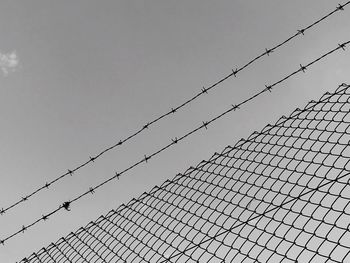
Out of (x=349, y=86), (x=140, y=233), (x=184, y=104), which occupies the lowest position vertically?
(x=140, y=233)

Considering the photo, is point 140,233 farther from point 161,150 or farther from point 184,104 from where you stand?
point 184,104

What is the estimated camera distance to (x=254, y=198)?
15.2ft

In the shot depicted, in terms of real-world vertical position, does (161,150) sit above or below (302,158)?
above

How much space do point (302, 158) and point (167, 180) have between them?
5.40ft

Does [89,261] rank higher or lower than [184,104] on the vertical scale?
lower

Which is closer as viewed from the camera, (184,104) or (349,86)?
(349,86)

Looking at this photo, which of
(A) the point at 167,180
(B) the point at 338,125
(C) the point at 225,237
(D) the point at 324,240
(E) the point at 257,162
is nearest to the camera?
(D) the point at 324,240

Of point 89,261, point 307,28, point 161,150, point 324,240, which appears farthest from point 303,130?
point 89,261

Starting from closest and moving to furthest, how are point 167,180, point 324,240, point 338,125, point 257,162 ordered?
point 324,240, point 338,125, point 257,162, point 167,180

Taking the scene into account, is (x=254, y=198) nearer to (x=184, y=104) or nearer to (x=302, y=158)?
(x=302, y=158)

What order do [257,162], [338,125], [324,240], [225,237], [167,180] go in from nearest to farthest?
[324,240] < [225,237] < [338,125] < [257,162] < [167,180]

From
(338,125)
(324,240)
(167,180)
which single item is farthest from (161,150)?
(324,240)

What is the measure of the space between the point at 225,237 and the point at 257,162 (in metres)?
1.12

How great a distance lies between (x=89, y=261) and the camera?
516cm
